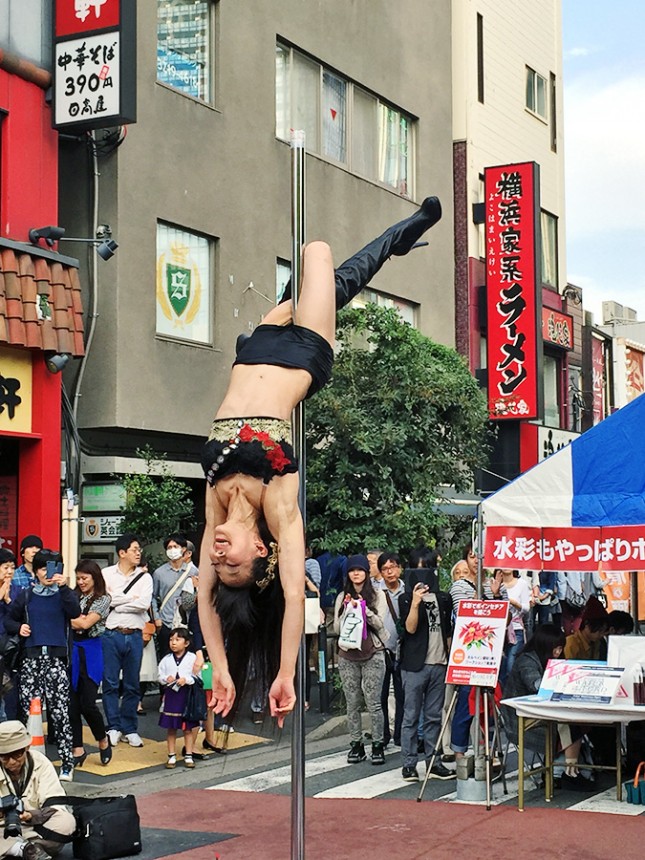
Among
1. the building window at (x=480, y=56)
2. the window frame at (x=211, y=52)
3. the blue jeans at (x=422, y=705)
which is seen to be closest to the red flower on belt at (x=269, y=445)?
the blue jeans at (x=422, y=705)

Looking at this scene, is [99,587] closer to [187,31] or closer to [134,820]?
[134,820]

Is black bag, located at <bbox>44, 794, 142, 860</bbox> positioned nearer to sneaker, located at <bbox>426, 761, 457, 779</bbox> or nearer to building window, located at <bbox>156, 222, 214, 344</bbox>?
sneaker, located at <bbox>426, 761, 457, 779</bbox>

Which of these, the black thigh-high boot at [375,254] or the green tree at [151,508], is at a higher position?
the black thigh-high boot at [375,254]

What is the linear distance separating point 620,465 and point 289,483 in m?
5.81

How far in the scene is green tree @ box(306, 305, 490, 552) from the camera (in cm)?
1766

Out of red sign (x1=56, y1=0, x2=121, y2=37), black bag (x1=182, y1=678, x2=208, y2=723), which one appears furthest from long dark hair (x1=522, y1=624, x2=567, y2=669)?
red sign (x1=56, y1=0, x2=121, y2=37)

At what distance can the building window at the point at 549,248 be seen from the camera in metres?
32.5

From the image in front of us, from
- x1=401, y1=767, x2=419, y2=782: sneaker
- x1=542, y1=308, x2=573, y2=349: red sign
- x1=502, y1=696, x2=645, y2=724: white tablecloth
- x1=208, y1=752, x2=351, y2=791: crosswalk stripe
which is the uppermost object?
x1=542, y1=308, x2=573, y2=349: red sign

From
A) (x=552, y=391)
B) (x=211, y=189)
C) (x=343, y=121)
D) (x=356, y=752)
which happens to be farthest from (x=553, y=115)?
(x=356, y=752)

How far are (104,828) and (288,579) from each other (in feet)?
15.3

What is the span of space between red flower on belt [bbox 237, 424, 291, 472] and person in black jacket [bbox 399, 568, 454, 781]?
21.4 feet

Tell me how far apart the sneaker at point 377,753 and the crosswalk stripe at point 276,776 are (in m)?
0.30

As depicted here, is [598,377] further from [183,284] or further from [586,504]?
[586,504]

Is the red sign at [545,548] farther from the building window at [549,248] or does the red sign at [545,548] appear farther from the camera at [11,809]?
the building window at [549,248]
